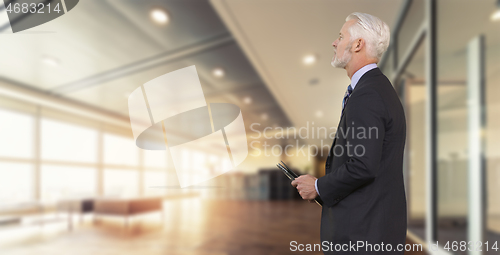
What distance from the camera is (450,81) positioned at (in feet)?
6.64

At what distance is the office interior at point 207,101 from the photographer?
72.8 inches

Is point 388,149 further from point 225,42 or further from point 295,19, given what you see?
point 225,42

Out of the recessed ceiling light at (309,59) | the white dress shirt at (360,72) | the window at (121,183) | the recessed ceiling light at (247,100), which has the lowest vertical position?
the window at (121,183)

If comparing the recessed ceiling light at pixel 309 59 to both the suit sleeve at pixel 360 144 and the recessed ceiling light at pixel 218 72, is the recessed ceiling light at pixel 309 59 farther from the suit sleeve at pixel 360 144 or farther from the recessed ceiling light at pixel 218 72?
the suit sleeve at pixel 360 144

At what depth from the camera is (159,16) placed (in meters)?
2.73

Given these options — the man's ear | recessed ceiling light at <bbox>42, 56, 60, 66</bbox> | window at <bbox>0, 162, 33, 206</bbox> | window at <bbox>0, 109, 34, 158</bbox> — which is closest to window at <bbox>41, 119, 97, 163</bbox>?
window at <bbox>0, 109, 34, 158</bbox>

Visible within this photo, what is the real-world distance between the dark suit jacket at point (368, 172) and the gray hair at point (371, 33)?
67mm

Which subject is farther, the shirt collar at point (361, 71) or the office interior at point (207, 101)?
the office interior at point (207, 101)

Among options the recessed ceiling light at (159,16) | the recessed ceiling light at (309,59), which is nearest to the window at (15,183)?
the recessed ceiling light at (159,16)

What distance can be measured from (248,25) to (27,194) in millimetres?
3405

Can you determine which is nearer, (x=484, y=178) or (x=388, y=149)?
(x=388, y=149)

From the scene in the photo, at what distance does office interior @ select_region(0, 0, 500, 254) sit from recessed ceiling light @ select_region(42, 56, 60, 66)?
→ 2 centimetres

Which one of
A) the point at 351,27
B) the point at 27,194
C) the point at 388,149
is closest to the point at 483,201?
the point at 388,149

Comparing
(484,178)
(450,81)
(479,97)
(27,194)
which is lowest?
(27,194)
